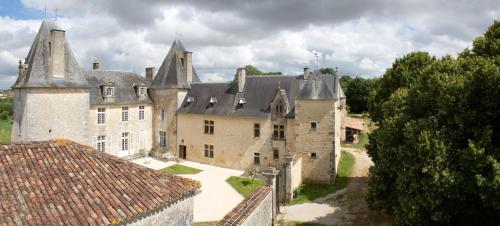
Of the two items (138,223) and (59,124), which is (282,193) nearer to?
(138,223)

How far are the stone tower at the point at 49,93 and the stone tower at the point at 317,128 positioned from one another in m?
13.2

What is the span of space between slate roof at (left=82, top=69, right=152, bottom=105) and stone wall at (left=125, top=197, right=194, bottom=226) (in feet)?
58.3

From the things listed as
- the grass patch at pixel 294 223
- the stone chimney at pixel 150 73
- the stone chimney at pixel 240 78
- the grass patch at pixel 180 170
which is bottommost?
the grass patch at pixel 294 223

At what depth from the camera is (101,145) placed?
24625 millimetres

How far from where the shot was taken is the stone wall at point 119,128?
2410 cm

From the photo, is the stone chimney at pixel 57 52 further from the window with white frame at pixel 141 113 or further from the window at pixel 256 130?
the window at pixel 256 130

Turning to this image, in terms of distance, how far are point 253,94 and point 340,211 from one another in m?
10.4

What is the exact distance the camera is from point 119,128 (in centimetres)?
2569

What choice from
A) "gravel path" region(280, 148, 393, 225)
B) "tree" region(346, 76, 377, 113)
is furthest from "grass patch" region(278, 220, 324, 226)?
"tree" region(346, 76, 377, 113)

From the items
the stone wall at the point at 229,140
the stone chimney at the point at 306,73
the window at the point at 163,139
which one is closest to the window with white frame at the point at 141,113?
the window at the point at 163,139

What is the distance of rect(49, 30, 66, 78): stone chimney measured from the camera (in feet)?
64.8

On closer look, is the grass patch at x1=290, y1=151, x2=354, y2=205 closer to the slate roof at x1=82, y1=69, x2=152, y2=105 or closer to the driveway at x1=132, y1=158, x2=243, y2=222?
the driveway at x1=132, y1=158, x2=243, y2=222

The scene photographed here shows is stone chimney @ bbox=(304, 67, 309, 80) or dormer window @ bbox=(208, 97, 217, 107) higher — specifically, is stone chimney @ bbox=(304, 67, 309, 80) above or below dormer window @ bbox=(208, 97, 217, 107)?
above

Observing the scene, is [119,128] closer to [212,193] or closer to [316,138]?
[212,193]
